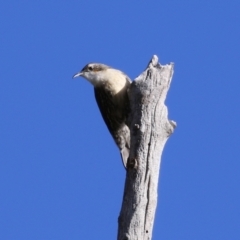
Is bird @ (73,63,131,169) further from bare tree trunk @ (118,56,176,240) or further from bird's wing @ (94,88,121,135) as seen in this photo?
bare tree trunk @ (118,56,176,240)

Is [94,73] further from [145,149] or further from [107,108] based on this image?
[145,149]

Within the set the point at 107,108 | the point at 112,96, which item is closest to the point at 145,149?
the point at 112,96

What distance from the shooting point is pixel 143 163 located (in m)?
5.79

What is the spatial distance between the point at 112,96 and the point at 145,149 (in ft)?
6.51

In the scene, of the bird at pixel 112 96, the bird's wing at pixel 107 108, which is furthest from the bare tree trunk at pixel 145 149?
the bird's wing at pixel 107 108

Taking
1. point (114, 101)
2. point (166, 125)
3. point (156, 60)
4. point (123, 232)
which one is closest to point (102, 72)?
point (114, 101)

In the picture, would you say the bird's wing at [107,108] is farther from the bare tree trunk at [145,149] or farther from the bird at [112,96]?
the bare tree trunk at [145,149]


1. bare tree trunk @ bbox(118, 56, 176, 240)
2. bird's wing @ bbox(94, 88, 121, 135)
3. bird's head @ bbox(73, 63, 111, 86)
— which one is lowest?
bare tree trunk @ bbox(118, 56, 176, 240)

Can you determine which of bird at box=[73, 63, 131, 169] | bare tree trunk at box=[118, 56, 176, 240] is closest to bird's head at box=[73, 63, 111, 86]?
bird at box=[73, 63, 131, 169]

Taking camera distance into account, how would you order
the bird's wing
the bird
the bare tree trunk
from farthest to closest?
the bird's wing
the bird
the bare tree trunk

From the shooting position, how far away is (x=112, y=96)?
7.71 metres

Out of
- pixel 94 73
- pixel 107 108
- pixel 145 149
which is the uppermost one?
pixel 94 73

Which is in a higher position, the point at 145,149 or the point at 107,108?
the point at 107,108

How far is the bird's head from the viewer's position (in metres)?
7.95
